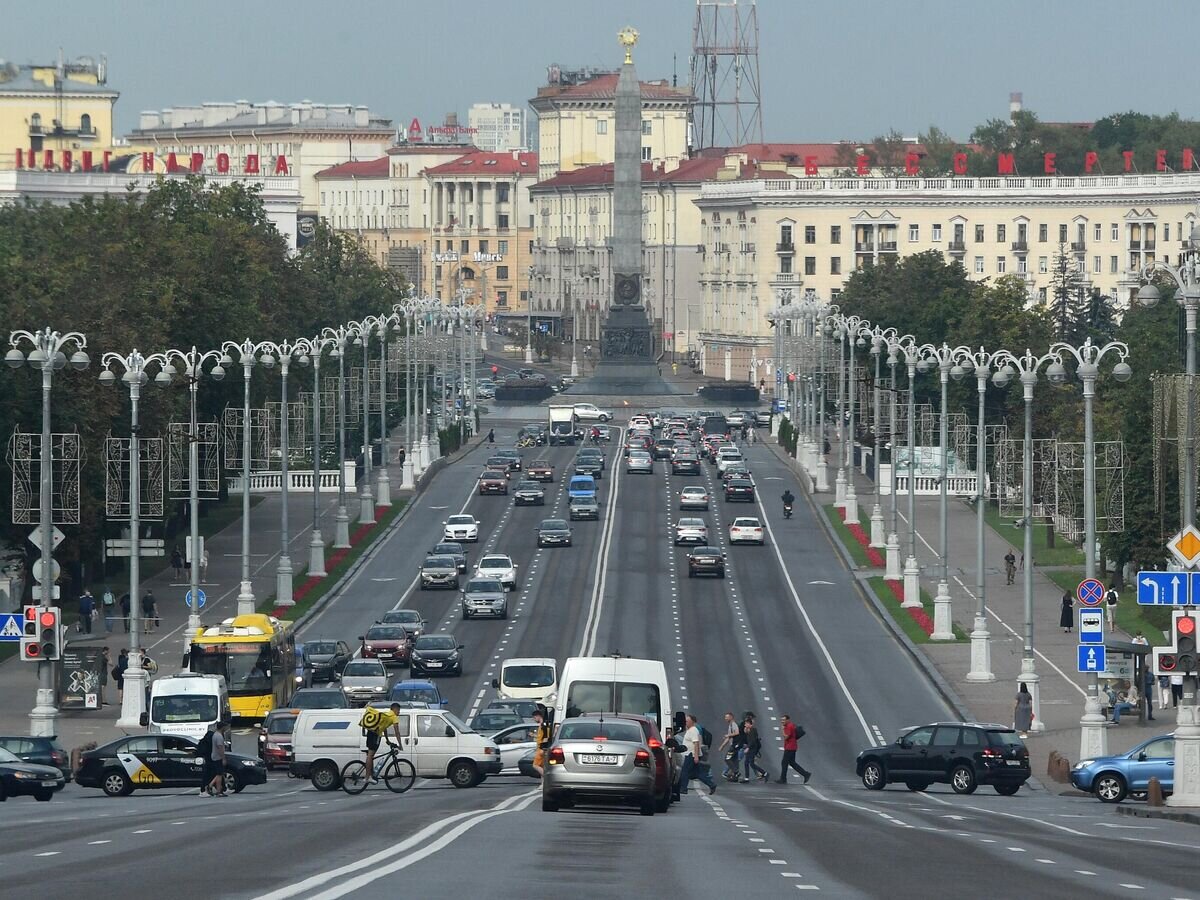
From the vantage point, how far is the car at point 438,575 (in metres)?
92.2

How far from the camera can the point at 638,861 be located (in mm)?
26625

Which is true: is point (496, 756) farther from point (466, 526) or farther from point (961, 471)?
point (961, 471)

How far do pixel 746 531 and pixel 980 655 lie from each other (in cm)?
3542

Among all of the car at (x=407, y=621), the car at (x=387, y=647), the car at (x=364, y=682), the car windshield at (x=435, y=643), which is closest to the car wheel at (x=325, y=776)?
the car at (x=364, y=682)

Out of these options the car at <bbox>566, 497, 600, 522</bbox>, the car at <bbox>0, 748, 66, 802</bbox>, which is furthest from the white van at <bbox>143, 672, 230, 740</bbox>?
the car at <bbox>566, 497, 600, 522</bbox>

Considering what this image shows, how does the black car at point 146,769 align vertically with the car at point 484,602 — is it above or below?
above

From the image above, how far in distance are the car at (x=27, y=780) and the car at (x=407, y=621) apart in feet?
103

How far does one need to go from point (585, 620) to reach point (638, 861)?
188 feet

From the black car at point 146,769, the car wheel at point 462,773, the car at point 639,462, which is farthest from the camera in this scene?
the car at point 639,462

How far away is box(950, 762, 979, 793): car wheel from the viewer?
49.7m

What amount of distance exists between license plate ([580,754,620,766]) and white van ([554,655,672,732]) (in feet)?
20.4

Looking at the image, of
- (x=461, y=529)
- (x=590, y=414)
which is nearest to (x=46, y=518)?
(x=461, y=529)

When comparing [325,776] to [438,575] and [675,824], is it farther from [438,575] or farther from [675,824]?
[438,575]

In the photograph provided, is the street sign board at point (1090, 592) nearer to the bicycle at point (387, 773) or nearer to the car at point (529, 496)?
the bicycle at point (387, 773)
